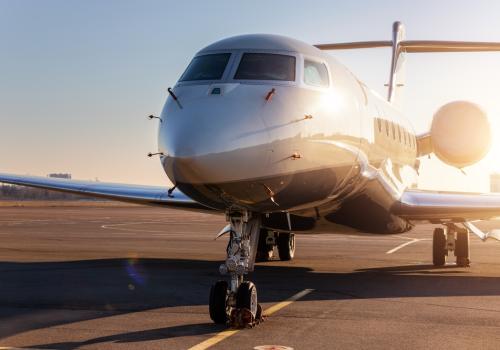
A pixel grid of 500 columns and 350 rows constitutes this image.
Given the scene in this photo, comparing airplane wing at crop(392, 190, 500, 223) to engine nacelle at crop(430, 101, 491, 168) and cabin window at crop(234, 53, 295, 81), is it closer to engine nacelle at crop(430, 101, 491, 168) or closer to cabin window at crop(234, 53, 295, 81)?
engine nacelle at crop(430, 101, 491, 168)

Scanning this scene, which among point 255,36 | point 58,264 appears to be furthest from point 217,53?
point 58,264

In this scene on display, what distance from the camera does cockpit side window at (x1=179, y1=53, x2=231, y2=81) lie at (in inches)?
348

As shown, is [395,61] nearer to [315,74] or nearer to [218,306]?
[315,74]

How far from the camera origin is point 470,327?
837 centimetres

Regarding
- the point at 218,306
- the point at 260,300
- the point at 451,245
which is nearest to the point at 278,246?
the point at 451,245

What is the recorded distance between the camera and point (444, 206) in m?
14.2

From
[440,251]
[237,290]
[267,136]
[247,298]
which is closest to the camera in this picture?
[267,136]

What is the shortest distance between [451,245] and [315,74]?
855 centimetres

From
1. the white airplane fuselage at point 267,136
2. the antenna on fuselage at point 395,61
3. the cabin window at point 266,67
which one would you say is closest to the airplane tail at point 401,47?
the antenna on fuselage at point 395,61

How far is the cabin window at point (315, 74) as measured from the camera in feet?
31.0

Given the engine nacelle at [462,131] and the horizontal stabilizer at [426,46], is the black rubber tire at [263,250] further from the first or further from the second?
the horizontal stabilizer at [426,46]

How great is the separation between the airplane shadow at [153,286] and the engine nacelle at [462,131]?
3.32 metres

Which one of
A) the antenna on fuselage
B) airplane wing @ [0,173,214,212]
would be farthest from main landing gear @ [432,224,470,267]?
the antenna on fuselage

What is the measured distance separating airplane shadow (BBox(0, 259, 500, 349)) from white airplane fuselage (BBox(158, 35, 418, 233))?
1.59m
